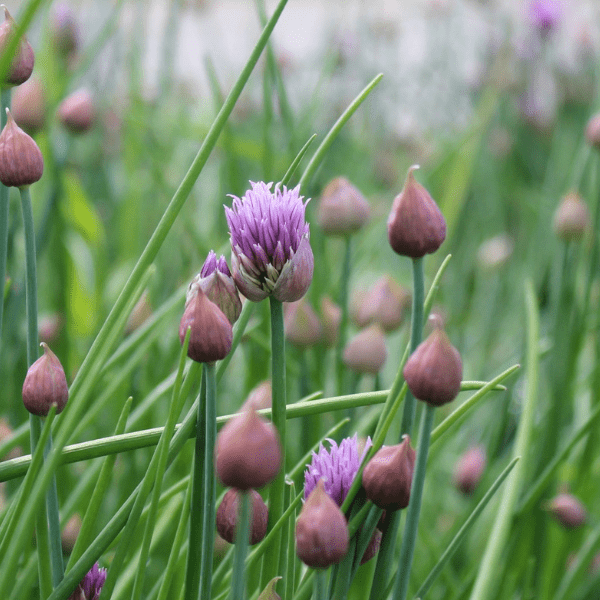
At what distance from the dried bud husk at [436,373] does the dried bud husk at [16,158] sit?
0.17m

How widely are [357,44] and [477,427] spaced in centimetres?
122

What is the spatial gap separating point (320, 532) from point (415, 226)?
0.11m

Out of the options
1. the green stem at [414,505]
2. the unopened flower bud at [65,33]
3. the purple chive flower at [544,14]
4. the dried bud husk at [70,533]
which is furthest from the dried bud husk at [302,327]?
the purple chive flower at [544,14]

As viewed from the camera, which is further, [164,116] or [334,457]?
[164,116]

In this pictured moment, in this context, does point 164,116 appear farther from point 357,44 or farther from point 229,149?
point 357,44

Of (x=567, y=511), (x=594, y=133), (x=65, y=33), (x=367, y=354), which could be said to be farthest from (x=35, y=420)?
(x=65, y=33)

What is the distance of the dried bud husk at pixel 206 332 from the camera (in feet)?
0.80

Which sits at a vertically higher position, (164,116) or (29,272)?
(164,116)

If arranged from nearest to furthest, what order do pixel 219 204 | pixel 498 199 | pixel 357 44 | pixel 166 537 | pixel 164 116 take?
pixel 166 537 → pixel 219 204 → pixel 164 116 → pixel 498 199 → pixel 357 44

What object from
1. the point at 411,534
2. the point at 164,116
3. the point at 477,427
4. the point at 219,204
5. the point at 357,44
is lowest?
the point at 477,427

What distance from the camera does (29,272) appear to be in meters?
0.30

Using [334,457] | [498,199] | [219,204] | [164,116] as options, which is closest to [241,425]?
[334,457]

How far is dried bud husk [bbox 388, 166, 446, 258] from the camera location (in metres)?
0.27

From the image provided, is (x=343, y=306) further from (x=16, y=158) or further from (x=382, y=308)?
(x=16, y=158)
